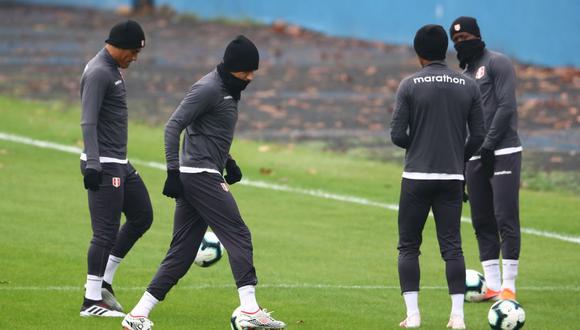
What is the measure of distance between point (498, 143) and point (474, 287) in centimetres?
121

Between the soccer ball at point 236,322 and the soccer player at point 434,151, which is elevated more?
the soccer player at point 434,151

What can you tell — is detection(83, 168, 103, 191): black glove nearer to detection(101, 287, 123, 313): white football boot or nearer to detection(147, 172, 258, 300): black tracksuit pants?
detection(147, 172, 258, 300): black tracksuit pants

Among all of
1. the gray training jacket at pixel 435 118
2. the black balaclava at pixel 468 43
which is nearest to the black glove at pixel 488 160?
the black balaclava at pixel 468 43

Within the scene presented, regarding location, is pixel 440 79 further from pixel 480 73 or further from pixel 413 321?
pixel 413 321

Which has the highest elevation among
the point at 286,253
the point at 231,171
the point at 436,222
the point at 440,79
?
the point at 440,79

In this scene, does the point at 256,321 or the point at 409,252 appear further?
the point at 409,252

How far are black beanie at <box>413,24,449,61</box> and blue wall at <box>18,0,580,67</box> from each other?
1630cm

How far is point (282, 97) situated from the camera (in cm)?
2461

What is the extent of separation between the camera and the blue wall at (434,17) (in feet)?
84.1

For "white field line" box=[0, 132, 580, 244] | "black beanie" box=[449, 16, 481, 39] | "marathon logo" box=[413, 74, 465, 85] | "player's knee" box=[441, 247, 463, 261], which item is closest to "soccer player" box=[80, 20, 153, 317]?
"marathon logo" box=[413, 74, 465, 85]

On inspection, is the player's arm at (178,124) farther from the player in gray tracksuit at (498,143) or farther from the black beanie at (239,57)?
the player in gray tracksuit at (498,143)

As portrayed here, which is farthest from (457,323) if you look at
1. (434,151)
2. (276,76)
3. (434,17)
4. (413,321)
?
(434,17)

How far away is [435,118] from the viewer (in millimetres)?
9219

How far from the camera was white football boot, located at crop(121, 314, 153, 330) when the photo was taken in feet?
29.2
